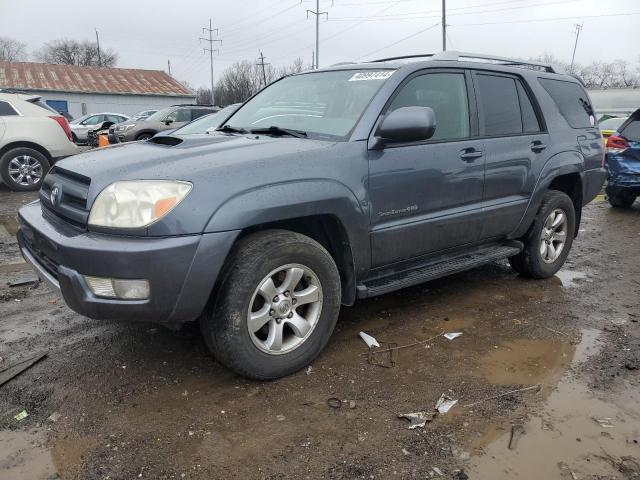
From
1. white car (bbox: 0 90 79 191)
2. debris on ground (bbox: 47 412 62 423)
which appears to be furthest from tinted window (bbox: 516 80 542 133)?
white car (bbox: 0 90 79 191)

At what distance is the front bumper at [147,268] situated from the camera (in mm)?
2447

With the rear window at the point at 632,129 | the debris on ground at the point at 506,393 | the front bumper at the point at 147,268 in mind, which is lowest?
the debris on ground at the point at 506,393

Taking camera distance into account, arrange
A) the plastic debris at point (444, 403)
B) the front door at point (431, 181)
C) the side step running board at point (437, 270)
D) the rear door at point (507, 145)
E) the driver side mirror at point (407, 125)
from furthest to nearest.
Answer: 1. the rear door at point (507, 145)
2. the side step running board at point (437, 270)
3. the front door at point (431, 181)
4. the driver side mirror at point (407, 125)
5. the plastic debris at point (444, 403)

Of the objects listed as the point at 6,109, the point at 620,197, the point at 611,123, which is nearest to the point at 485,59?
the point at 620,197

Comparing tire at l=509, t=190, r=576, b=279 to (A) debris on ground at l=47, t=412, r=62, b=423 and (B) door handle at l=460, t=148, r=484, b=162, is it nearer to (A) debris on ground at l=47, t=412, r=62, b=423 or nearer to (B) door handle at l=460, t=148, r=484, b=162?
(B) door handle at l=460, t=148, r=484, b=162

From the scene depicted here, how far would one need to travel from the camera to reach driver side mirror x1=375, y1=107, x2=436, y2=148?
3076mm

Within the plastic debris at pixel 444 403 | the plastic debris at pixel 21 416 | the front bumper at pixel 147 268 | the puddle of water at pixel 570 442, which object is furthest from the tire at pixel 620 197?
the plastic debris at pixel 21 416

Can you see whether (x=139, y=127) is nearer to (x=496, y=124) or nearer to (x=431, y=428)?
(x=496, y=124)

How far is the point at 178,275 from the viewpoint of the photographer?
2.49 metres

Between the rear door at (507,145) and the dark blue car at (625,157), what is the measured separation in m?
4.66

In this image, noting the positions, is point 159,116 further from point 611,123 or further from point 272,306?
point 272,306

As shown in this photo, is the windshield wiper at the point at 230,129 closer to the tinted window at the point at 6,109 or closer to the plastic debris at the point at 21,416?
the plastic debris at the point at 21,416

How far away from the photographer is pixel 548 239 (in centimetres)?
480

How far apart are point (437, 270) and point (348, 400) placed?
129 cm
